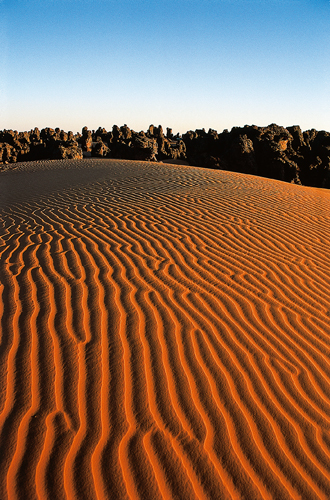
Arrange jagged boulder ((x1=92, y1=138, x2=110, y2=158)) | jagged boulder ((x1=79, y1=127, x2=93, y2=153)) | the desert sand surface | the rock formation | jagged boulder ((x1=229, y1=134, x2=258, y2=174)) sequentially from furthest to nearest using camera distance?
jagged boulder ((x1=79, y1=127, x2=93, y2=153)), jagged boulder ((x1=92, y1=138, x2=110, y2=158)), the rock formation, jagged boulder ((x1=229, y1=134, x2=258, y2=174)), the desert sand surface

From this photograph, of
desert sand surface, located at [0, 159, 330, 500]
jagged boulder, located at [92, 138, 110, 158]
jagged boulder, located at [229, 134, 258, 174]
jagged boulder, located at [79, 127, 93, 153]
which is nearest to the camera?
desert sand surface, located at [0, 159, 330, 500]

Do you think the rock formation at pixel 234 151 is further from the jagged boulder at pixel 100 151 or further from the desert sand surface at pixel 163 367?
the desert sand surface at pixel 163 367

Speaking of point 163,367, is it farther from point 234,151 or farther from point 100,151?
point 100,151

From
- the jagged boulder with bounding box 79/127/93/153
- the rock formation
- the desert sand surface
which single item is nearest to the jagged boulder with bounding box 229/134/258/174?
the rock formation

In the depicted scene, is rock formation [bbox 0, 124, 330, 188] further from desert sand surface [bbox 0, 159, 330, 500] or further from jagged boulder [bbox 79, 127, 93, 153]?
desert sand surface [bbox 0, 159, 330, 500]

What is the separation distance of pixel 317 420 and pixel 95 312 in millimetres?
2232

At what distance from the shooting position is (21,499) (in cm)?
191

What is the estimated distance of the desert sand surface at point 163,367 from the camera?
2100 mm

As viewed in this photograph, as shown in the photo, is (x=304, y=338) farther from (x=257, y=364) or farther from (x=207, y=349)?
(x=207, y=349)

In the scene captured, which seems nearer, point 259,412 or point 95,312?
point 259,412

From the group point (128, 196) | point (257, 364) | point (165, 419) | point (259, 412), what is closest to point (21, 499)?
point (165, 419)

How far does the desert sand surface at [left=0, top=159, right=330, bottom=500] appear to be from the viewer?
2.10 meters

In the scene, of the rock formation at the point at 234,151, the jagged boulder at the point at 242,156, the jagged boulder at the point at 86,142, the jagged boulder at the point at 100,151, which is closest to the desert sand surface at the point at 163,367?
the jagged boulder at the point at 242,156

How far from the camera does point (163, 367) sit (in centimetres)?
291
